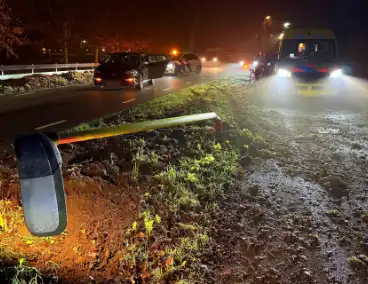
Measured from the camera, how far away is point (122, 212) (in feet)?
14.1

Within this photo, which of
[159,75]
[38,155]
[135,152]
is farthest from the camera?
[159,75]

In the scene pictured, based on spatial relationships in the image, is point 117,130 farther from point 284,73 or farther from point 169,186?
point 284,73

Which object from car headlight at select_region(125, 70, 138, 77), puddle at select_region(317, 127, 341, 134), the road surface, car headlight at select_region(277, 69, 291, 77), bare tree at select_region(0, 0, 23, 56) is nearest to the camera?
the road surface

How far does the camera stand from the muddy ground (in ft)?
12.2

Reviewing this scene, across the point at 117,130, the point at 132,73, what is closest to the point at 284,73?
the point at 132,73

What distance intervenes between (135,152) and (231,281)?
2.87 metres

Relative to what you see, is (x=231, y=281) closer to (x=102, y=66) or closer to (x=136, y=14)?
(x=102, y=66)

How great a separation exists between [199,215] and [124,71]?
12.5 metres

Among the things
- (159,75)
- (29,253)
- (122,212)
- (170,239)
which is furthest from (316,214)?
(159,75)

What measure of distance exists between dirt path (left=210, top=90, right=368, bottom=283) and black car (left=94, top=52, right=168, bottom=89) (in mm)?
9815

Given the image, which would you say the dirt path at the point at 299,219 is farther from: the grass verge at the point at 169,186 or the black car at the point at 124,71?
the black car at the point at 124,71

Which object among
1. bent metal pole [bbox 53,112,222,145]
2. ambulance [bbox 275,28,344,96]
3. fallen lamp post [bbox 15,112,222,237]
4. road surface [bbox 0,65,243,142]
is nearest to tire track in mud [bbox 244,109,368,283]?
bent metal pole [bbox 53,112,222,145]

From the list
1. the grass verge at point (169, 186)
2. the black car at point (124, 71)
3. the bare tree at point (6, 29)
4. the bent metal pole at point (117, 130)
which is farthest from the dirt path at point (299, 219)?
the bare tree at point (6, 29)

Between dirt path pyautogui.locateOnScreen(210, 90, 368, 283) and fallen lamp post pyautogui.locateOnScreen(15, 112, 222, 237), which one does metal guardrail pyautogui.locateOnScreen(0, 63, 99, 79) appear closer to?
dirt path pyautogui.locateOnScreen(210, 90, 368, 283)
